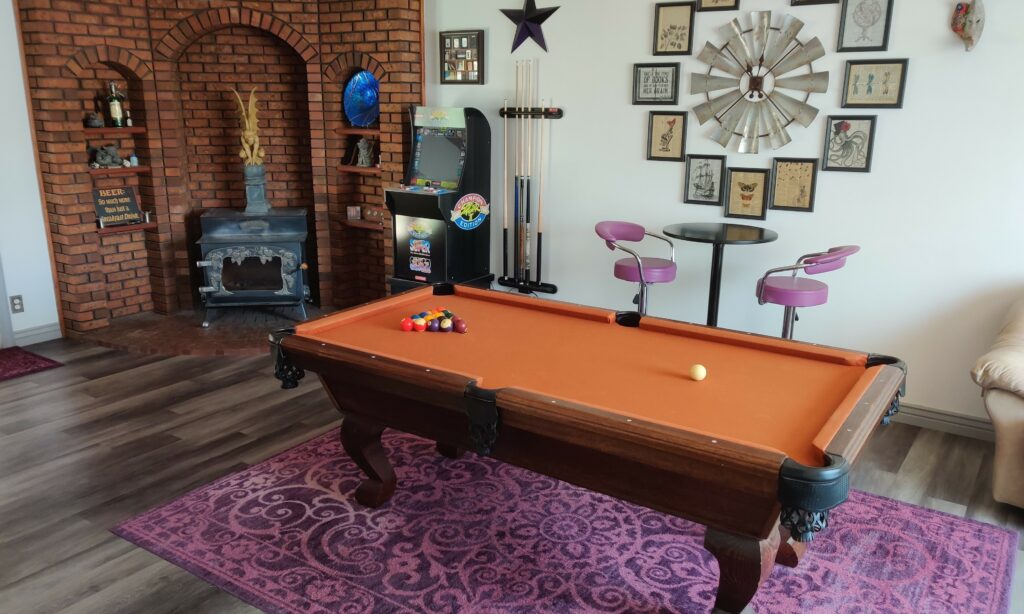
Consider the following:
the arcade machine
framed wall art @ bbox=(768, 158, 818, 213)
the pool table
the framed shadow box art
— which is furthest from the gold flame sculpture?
framed wall art @ bbox=(768, 158, 818, 213)

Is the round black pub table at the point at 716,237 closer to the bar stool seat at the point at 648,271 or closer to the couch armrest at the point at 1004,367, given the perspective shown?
the bar stool seat at the point at 648,271

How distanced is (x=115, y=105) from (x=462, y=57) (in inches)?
99.3

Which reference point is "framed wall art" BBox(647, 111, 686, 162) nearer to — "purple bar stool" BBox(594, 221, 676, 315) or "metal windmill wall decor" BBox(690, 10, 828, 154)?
"metal windmill wall decor" BBox(690, 10, 828, 154)

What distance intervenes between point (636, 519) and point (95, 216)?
14.8ft

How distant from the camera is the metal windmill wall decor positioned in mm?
4273

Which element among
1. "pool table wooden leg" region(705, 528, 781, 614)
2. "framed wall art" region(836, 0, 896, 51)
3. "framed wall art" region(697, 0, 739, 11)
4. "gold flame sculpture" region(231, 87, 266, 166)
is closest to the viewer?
"pool table wooden leg" region(705, 528, 781, 614)

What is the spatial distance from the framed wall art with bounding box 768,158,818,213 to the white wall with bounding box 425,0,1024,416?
48 mm

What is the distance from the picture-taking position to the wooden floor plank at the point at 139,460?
8.70 ft

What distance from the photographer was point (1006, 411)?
3.12 meters

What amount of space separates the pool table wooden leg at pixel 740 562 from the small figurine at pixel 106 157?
5.08 m

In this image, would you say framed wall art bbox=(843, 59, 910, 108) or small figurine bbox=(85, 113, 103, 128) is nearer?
framed wall art bbox=(843, 59, 910, 108)

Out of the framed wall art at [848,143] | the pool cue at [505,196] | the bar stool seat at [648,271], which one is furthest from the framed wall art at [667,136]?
the pool cue at [505,196]

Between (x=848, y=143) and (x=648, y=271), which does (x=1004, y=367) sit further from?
(x=648, y=271)

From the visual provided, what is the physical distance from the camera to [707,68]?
4.59 meters
